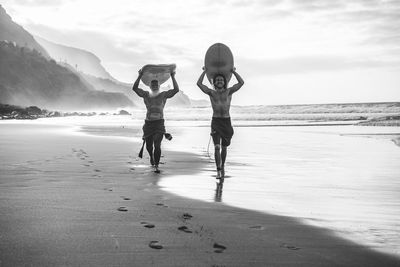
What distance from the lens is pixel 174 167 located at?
10.1 meters

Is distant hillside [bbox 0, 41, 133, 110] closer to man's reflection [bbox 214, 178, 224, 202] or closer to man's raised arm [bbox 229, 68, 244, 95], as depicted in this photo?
man's raised arm [bbox 229, 68, 244, 95]

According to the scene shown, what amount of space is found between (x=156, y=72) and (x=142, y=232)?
726 centimetres

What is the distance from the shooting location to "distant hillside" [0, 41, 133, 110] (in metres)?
168

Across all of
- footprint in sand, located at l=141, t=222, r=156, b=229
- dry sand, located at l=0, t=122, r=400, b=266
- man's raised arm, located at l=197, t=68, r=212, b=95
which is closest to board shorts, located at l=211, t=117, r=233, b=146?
man's raised arm, located at l=197, t=68, r=212, b=95

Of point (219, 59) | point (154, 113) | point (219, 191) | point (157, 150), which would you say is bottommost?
point (219, 191)

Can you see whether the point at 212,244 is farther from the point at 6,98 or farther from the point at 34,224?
the point at 6,98

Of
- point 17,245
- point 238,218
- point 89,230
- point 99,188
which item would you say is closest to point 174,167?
point 99,188

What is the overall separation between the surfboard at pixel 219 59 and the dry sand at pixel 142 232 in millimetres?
4236

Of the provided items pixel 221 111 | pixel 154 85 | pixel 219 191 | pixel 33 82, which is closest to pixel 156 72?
pixel 154 85

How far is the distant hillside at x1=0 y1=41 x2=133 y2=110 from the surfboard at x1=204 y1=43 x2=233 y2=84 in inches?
6222

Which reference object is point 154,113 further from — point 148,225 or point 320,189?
point 148,225

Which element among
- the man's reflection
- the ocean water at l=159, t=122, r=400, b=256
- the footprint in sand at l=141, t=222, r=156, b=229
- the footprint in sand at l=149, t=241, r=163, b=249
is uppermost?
the ocean water at l=159, t=122, r=400, b=256

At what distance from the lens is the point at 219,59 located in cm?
1073

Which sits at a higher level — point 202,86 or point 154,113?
point 202,86
